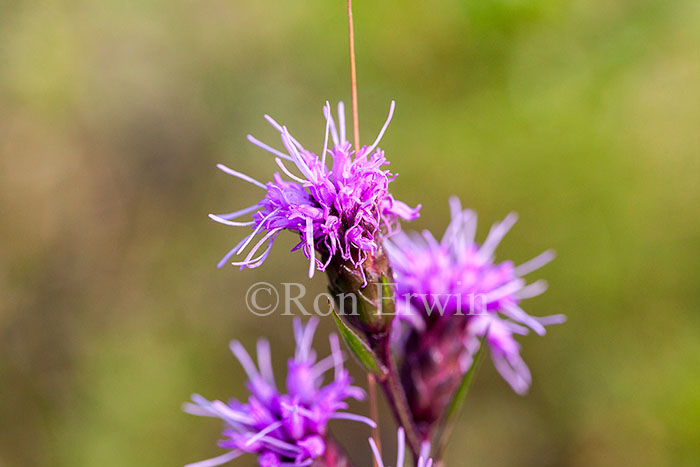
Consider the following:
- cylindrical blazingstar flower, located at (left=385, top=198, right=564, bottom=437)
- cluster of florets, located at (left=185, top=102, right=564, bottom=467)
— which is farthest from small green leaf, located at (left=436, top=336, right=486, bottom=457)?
cylindrical blazingstar flower, located at (left=385, top=198, right=564, bottom=437)

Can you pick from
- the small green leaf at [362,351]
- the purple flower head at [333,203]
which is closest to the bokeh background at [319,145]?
the small green leaf at [362,351]

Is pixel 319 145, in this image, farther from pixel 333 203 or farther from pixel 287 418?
pixel 333 203

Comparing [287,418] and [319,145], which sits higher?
[319,145]

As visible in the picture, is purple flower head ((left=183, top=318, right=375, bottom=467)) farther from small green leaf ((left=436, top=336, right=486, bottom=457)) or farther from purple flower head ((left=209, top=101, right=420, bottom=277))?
purple flower head ((left=209, top=101, right=420, bottom=277))

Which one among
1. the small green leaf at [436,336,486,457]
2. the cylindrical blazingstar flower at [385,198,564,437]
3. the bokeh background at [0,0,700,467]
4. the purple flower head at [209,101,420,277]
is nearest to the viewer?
the purple flower head at [209,101,420,277]

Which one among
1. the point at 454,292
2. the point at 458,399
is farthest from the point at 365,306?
the point at 454,292

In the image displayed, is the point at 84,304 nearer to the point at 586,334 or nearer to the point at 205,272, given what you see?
the point at 205,272
